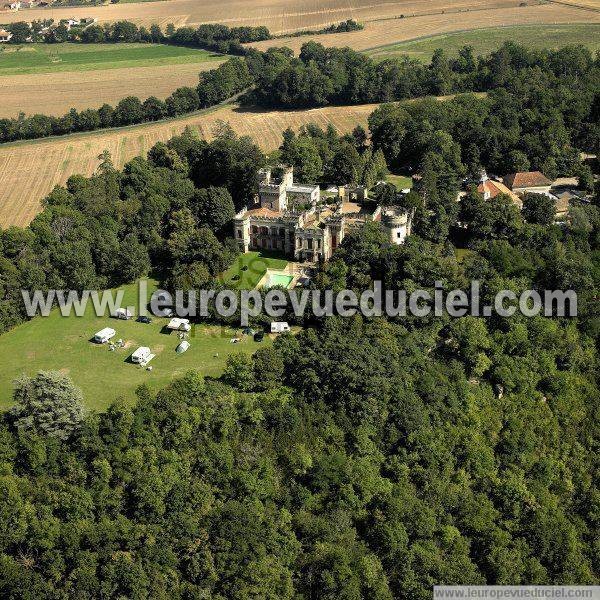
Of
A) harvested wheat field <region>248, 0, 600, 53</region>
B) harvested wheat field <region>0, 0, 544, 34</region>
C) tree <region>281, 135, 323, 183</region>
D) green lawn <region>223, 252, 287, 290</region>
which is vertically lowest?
green lawn <region>223, 252, 287, 290</region>

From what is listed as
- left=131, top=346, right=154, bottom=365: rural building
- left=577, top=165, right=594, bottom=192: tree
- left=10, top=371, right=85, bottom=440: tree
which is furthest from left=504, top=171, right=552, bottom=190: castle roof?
left=10, top=371, right=85, bottom=440: tree

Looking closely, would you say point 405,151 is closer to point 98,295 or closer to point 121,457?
point 98,295

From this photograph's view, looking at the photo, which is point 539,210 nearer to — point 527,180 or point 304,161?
point 527,180

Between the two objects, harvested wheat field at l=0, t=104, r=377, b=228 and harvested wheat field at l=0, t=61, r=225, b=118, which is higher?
harvested wheat field at l=0, t=61, r=225, b=118

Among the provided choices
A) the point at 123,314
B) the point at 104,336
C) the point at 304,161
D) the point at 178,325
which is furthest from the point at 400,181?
the point at 104,336

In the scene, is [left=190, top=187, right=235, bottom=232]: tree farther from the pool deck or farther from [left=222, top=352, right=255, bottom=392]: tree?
[left=222, top=352, right=255, bottom=392]: tree

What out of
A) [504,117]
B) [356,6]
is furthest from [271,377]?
[356,6]

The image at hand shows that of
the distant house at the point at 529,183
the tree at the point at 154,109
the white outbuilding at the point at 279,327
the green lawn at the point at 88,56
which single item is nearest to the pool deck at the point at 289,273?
the white outbuilding at the point at 279,327
